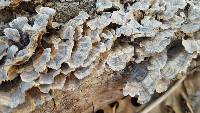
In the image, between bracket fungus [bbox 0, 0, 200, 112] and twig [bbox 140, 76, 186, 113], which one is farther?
twig [bbox 140, 76, 186, 113]

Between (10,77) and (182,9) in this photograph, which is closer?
(10,77)

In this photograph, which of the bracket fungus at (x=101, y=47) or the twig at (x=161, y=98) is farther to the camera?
the twig at (x=161, y=98)

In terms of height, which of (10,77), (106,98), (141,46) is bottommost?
(106,98)

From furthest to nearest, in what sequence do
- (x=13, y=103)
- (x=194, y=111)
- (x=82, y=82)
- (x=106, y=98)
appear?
(x=194, y=111) → (x=106, y=98) → (x=82, y=82) → (x=13, y=103)

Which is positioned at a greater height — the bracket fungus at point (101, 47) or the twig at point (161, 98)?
the bracket fungus at point (101, 47)

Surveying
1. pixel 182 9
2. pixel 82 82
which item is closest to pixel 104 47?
pixel 82 82

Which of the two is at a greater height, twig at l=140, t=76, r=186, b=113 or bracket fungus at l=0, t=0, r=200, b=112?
bracket fungus at l=0, t=0, r=200, b=112

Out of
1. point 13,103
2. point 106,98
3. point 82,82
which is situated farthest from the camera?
point 106,98

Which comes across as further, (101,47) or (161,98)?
(161,98)

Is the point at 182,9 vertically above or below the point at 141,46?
above

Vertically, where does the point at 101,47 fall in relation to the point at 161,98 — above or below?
above

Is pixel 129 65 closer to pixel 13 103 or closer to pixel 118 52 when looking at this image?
pixel 118 52
